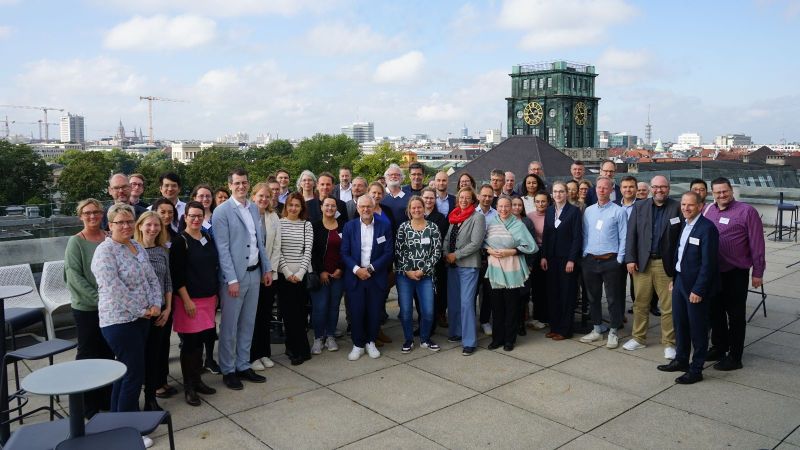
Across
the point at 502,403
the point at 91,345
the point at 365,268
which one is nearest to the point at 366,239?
the point at 365,268

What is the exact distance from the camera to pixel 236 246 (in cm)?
488

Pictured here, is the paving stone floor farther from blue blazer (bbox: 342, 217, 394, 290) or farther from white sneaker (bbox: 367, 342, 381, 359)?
blue blazer (bbox: 342, 217, 394, 290)

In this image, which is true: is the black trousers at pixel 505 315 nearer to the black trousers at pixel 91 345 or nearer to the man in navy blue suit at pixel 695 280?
the man in navy blue suit at pixel 695 280

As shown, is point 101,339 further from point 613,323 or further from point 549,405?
point 613,323

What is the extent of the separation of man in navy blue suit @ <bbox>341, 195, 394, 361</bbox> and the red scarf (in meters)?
0.66

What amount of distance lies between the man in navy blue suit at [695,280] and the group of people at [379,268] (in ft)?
0.04

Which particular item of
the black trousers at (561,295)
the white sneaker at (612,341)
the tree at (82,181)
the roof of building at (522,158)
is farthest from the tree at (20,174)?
the white sneaker at (612,341)

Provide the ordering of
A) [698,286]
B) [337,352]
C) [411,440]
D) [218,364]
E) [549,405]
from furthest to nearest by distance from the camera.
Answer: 1. [337,352]
2. [218,364]
3. [698,286]
4. [549,405]
5. [411,440]

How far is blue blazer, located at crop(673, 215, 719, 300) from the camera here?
16.0 ft

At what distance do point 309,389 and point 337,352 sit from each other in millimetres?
982

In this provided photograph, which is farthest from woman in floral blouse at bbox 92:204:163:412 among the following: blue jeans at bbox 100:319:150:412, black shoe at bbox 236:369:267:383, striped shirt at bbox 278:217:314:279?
striped shirt at bbox 278:217:314:279

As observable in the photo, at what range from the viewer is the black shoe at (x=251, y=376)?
5.07 m

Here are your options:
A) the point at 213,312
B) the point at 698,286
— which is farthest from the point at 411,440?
the point at 698,286

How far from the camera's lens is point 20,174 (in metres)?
53.6
